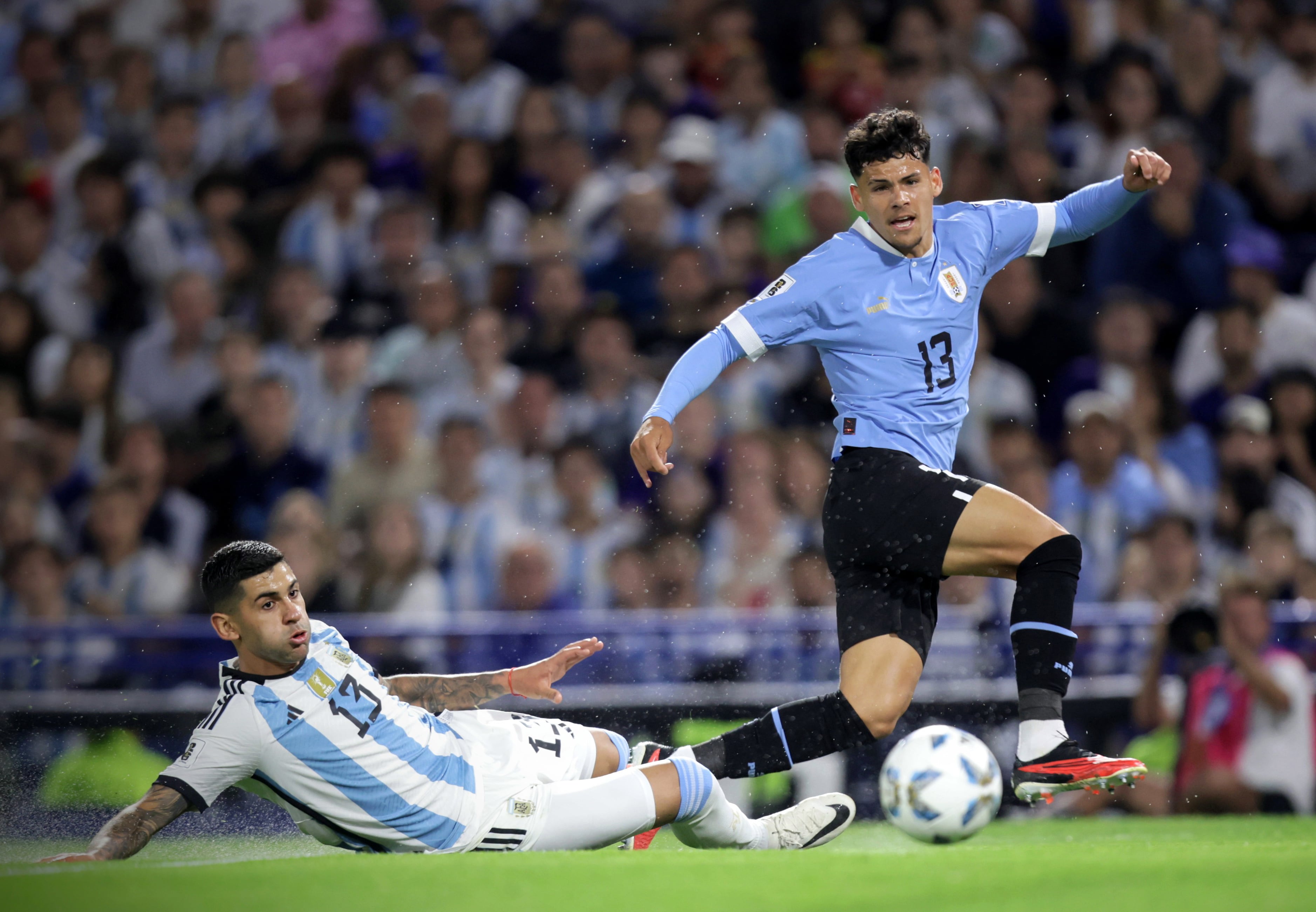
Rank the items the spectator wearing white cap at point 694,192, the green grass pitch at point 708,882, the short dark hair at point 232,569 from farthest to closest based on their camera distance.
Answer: the spectator wearing white cap at point 694,192, the short dark hair at point 232,569, the green grass pitch at point 708,882

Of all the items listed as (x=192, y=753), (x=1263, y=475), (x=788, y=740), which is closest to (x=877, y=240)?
(x=788, y=740)

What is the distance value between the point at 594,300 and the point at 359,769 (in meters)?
5.50

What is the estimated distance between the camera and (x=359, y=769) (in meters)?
4.79

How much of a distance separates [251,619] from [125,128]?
832 centimetres

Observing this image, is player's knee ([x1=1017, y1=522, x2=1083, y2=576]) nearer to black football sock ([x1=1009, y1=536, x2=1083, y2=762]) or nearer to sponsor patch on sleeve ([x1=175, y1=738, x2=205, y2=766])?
black football sock ([x1=1009, y1=536, x2=1083, y2=762])

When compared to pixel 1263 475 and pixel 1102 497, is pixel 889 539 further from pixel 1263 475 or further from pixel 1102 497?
pixel 1263 475

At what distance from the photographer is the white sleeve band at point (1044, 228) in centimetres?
563

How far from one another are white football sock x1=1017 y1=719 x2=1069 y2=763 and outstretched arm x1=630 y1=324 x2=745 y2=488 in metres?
1.40

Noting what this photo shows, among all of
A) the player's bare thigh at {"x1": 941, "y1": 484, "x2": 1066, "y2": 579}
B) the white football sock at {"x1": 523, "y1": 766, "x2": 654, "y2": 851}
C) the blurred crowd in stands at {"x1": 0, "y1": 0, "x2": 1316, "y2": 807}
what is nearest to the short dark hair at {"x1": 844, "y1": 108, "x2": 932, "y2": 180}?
the player's bare thigh at {"x1": 941, "y1": 484, "x2": 1066, "y2": 579}

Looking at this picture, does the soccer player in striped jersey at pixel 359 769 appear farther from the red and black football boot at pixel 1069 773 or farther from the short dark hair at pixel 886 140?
the short dark hair at pixel 886 140

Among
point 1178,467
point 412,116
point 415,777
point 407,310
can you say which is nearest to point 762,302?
point 415,777

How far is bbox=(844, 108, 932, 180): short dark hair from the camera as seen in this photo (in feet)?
17.5

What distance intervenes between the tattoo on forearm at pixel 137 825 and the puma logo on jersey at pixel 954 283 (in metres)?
2.94

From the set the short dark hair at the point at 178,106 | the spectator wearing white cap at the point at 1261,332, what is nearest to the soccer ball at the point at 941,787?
the spectator wearing white cap at the point at 1261,332
